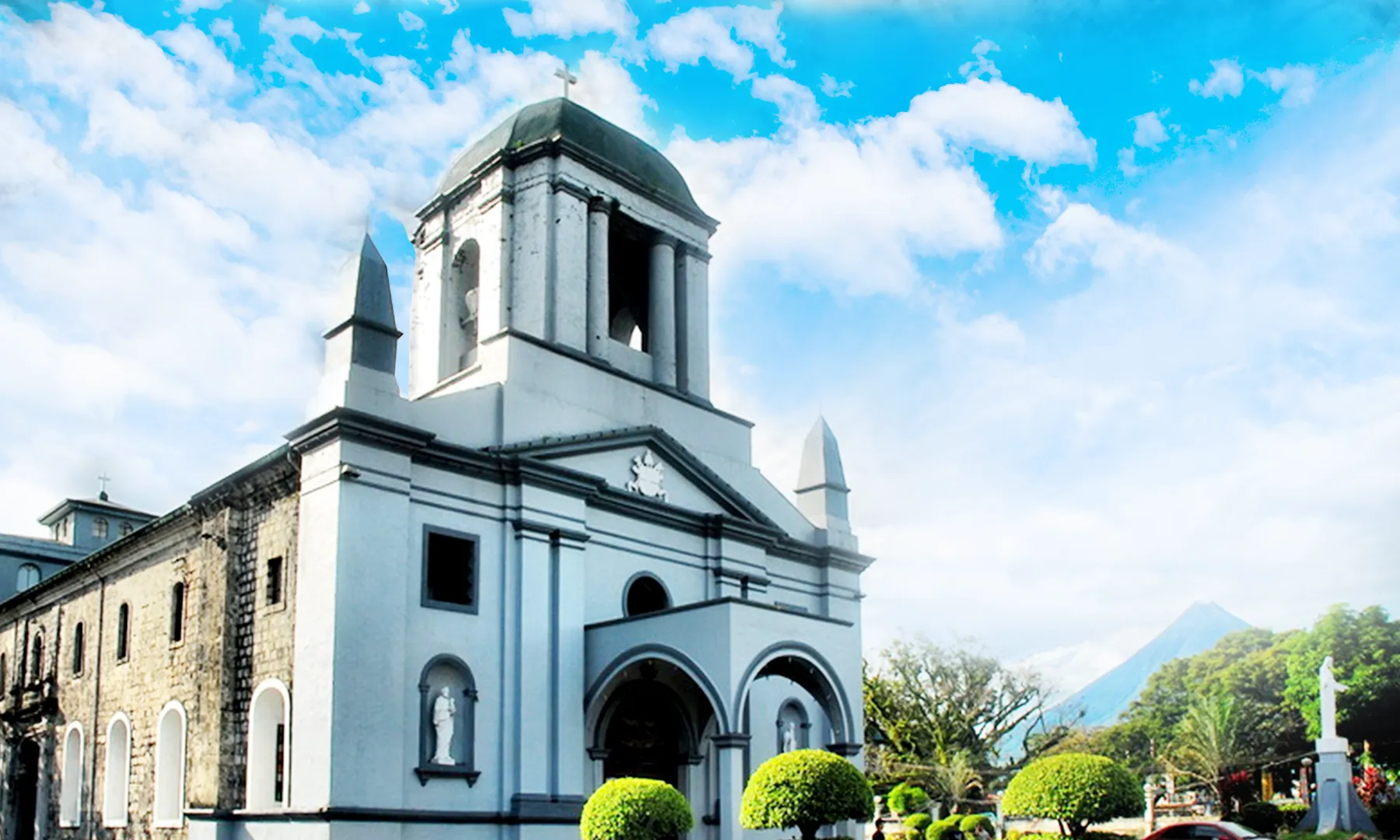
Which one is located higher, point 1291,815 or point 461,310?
point 461,310

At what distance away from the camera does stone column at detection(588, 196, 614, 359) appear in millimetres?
25719

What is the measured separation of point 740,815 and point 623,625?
12.7ft

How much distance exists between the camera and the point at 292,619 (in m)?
20.2

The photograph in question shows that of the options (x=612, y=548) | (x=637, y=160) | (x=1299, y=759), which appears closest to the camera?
(x=612, y=548)

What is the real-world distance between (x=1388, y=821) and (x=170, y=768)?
82.9ft

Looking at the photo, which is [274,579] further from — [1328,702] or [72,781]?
[1328,702]

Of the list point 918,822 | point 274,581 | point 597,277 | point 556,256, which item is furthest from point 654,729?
point 918,822

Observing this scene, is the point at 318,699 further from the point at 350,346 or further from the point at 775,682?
the point at 775,682

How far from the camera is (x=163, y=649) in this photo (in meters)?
24.4

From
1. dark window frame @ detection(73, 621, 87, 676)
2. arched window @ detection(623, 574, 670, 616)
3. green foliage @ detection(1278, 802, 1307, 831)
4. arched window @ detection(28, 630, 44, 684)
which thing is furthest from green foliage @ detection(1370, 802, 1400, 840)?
arched window @ detection(28, 630, 44, 684)

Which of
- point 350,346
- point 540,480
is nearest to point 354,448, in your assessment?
point 350,346

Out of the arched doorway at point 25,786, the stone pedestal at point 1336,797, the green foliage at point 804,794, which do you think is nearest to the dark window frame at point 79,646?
the arched doorway at point 25,786

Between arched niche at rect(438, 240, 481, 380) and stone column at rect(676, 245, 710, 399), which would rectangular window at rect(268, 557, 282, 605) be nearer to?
arched niche at rect(438, 240, 481, 380)

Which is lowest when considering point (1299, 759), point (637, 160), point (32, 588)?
point (1299, 759)
